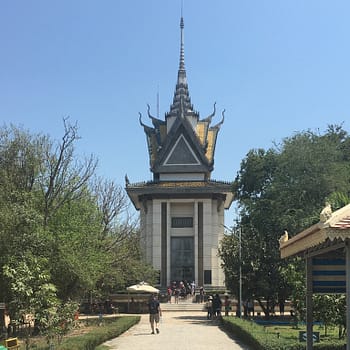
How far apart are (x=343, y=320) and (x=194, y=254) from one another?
43.7 metres

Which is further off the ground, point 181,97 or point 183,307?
point 181,97

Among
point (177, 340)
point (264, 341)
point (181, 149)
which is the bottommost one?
point (177, 340)

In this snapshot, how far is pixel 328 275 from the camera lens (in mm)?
12297

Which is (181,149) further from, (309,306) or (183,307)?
(309,306)

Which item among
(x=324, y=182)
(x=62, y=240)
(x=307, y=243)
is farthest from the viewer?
(x=324, y=182)

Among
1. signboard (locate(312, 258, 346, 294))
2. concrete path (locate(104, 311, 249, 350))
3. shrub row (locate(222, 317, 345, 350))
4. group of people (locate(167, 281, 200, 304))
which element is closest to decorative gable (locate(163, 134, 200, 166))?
group of people (locate(167, 281, 200, 304))

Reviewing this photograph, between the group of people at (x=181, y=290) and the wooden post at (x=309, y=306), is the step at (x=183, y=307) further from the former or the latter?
the wooden post at (x=309, y=306)

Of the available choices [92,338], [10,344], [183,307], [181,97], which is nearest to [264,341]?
[92,338]

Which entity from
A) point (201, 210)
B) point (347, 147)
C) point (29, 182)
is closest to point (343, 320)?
point (29, 182)

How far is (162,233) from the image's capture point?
211 feet

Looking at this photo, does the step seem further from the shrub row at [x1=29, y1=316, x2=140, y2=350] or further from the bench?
the bench

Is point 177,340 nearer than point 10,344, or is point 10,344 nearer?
point 10,344

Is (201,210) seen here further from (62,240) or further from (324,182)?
(62,240)

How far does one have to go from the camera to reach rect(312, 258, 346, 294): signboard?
12.2 metres
